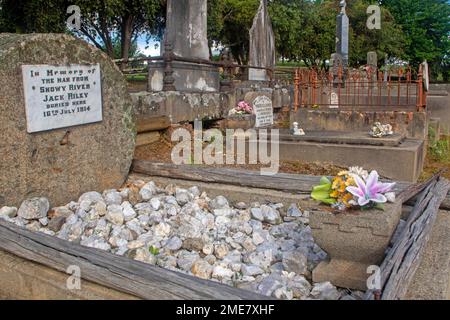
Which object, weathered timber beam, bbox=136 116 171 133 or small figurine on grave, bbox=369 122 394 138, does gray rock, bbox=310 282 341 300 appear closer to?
weathered timber beam, bbox=136 116 171 133

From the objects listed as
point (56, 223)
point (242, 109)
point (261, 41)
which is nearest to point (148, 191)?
point (56, 223)

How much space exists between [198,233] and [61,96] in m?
1.81

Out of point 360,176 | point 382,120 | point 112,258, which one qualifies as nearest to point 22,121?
point 112,258

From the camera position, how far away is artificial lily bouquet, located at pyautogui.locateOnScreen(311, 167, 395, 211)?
279cm

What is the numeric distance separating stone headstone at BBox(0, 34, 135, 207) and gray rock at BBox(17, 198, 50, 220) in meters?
0.10

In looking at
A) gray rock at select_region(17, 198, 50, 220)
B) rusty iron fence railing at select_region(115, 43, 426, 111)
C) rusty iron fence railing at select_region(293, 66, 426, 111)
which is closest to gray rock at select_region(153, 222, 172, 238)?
gray rock at select_region(17, 198, 50, 220)

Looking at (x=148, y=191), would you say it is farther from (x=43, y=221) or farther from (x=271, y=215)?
(x=271, y=215)

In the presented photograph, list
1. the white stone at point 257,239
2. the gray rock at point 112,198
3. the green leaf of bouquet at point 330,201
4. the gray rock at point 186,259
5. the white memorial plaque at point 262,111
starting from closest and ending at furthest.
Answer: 1. the green leaf of bouquet at point 330,201
2. the gray rock at point 186,259
3. the white stone at point 257,239
4. the gray rock at point 112,198
5. the white memorial plaque at point 262,111

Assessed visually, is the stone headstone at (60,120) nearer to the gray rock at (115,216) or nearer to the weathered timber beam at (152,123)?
the gray rock at (115,216)

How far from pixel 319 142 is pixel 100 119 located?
11.2 ft

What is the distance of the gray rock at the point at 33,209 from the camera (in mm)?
3852

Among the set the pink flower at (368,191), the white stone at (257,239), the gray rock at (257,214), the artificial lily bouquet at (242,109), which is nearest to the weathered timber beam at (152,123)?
the artificial lily bouquet at (242,109)

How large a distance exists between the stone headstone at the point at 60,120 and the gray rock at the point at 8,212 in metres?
0.07

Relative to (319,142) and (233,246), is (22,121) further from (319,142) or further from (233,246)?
(319,142)
